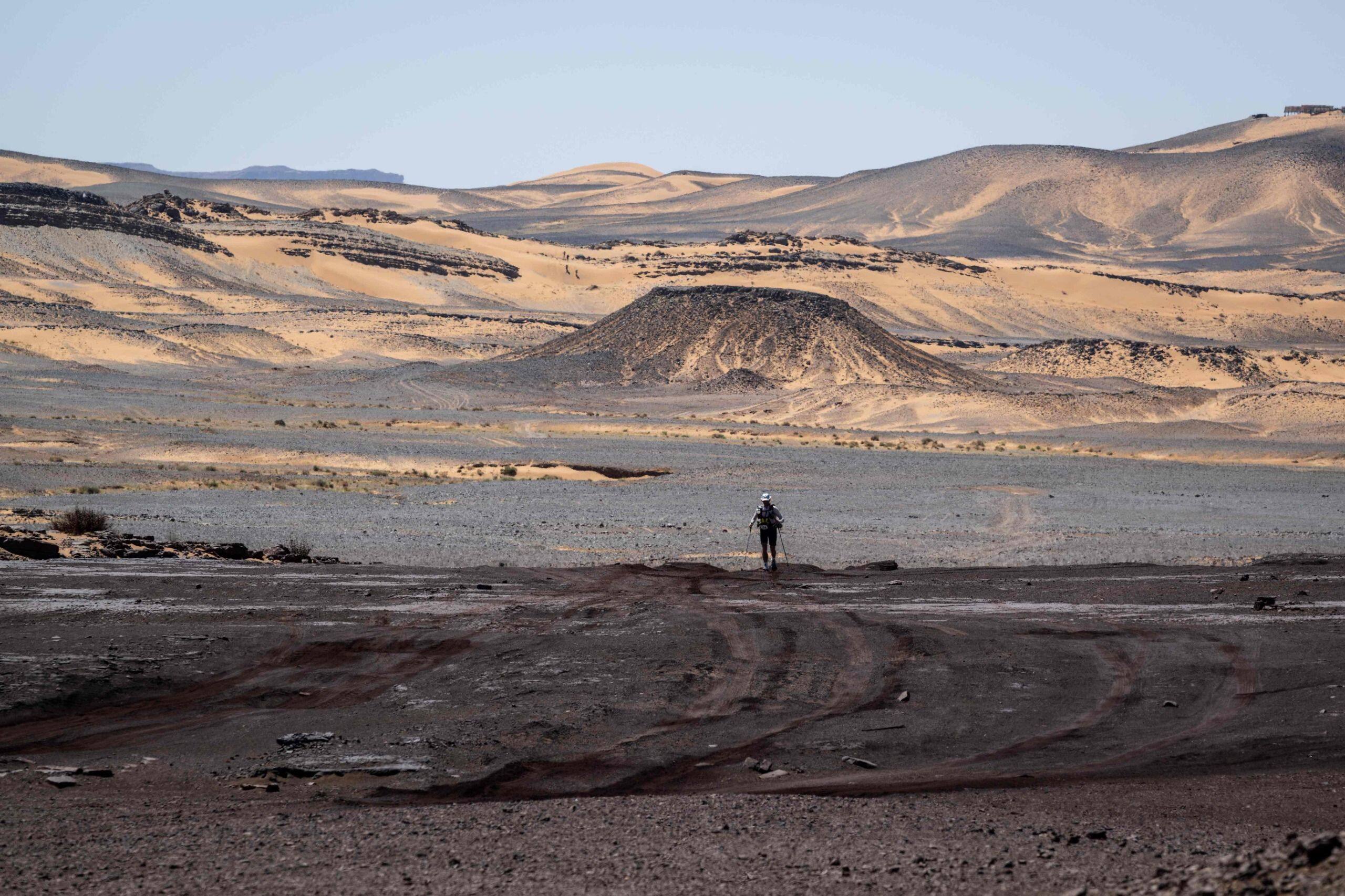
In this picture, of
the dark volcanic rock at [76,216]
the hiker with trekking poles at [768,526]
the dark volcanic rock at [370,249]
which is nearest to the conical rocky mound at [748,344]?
the hiker with trekking poles at [768,526]

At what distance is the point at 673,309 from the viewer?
73.7 m

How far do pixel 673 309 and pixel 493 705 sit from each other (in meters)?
63.4

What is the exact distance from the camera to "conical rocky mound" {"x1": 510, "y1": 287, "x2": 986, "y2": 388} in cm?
6819

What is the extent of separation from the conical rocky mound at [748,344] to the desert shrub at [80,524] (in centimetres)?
4657

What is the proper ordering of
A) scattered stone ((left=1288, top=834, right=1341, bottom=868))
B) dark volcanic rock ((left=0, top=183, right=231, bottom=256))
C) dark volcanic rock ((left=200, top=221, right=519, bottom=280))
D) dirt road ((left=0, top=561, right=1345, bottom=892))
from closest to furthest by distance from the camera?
scattered stone ((left=1288, top=834, right=1341, bottom=868))
dirt road ((left=0, top=561, right=1345, bottom=892))
dark volcanic rock ((left=0, top=183, right=231, bottom=256))
dark volcanic rock ((left=200, top=221, right=519, bottom=280))

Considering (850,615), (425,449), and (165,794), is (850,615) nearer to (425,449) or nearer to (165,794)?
(165,794)

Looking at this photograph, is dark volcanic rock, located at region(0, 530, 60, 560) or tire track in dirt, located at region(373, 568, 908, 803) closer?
tire track in dirt, located at region(373, 568, 908, 803)

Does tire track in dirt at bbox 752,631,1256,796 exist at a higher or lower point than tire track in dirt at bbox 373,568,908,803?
higher

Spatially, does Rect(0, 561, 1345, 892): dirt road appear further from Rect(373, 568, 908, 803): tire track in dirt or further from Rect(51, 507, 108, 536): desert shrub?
Rect(51, 507, 108, 536): desert shrub

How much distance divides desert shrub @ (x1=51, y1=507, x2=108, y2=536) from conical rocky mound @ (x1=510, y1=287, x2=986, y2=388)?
46573 millimetres

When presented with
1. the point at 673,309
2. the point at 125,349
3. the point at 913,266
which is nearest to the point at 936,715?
the point at 673,309

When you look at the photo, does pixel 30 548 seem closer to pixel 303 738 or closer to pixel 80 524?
pixel 80 524

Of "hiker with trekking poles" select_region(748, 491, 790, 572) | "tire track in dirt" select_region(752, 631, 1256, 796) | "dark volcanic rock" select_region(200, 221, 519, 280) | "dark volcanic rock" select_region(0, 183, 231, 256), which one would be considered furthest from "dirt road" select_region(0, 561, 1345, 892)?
"dark volcanic rock" select_region(200, 221, 519, 280)

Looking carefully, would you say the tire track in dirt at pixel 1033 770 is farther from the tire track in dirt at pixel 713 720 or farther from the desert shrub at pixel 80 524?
the desert shrub at pixel 80 524
